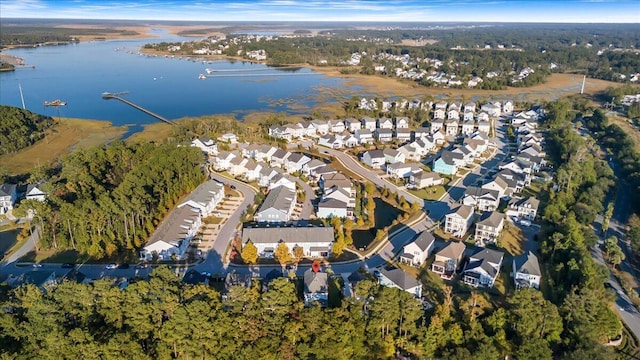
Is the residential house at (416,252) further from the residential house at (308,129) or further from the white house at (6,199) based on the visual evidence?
the white house at (6,199)

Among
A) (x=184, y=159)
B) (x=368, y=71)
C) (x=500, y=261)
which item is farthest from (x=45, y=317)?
(x=368, y=71)

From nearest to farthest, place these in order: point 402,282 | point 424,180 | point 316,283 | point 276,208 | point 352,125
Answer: point 316,283 < point 402,282 < point 276,208 < point 424,180 < point 352,125

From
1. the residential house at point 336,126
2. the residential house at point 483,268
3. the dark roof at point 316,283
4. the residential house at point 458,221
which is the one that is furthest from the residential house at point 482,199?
the residential house at point 336,126

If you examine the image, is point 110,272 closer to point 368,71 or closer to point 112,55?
point 368,71

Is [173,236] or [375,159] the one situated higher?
[375,159]

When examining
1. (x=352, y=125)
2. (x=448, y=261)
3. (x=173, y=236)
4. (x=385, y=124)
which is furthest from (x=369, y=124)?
(x=173, y=236)

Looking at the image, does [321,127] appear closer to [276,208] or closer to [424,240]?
[276,208]
